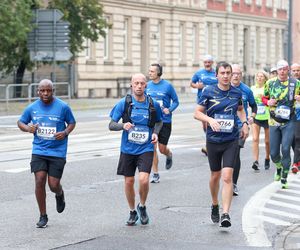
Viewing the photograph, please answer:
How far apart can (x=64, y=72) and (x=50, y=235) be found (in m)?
38.5

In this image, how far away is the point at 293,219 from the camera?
1109 centimetres

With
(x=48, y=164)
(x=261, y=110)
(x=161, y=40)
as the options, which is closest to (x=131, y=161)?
(x=48, y=164)

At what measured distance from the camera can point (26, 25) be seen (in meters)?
36.7

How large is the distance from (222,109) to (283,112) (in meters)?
3.64

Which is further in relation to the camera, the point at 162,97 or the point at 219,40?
the point at 219,40

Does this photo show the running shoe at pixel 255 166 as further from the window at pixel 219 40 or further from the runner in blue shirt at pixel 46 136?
the window at pixel 219 40

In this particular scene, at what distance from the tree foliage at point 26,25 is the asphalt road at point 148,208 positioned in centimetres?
1693

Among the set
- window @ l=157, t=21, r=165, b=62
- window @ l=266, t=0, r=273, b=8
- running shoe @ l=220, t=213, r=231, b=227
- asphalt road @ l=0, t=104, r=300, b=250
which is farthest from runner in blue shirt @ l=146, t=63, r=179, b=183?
window @ l=266, t=0, r=273, b=8

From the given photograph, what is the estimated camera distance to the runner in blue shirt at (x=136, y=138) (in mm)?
10430

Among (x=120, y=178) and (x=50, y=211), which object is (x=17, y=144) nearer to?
(x=120, y=178)

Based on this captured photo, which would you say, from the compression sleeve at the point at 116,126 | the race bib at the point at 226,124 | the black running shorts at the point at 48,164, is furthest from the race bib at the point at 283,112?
the black running shorts at the point at 48,164

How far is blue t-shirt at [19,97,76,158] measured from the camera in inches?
410

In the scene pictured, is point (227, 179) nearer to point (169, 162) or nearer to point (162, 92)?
point (162, 92)

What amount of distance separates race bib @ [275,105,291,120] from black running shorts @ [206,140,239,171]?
3.54m
